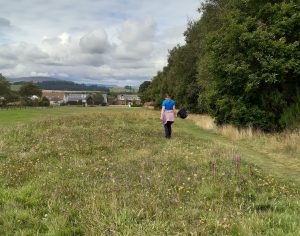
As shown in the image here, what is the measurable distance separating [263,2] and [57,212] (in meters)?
19.9

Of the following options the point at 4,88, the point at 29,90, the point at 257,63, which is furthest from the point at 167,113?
the point at 29,90

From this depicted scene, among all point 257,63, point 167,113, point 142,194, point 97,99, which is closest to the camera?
point 142,194

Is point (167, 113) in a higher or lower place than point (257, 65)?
lower

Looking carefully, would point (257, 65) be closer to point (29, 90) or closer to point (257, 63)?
point (257, 63)

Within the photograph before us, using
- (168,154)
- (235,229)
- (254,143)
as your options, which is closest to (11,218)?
(235,229)

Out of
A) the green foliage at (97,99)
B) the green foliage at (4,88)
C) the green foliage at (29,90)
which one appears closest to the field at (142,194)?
the green foliage at (4,88)

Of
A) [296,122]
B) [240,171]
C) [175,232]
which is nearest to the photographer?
[175,232]

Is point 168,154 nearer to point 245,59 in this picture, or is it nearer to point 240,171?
point 240,171

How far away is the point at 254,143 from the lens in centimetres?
1875

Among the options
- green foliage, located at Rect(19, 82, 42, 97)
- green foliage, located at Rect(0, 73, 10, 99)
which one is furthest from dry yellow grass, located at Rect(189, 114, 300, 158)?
green foliage, located at Rect(19, 82, 42, 97)

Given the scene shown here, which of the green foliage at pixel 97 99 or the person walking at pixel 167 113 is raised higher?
the person walking at pixel 167 113

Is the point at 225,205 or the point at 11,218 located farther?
the point at 225,205

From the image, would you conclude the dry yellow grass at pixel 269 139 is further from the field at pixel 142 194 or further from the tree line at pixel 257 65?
the field at pixel 142 194

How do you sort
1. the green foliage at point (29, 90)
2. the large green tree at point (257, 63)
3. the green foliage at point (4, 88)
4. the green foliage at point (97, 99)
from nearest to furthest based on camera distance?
the large green tree at point (257, 63)
the green foliage at point (4, 88)
the green foliage at point (29, 90)
the green foliage at point (97, 99)
